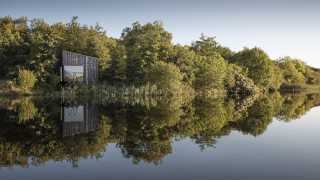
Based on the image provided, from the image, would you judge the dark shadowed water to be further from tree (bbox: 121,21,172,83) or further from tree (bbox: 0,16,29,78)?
tree (bbox: 121,21,172,83)

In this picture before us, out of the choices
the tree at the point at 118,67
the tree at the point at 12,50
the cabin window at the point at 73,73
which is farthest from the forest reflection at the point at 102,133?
the tree at the point at 118,67

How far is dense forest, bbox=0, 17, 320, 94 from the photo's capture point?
169ft

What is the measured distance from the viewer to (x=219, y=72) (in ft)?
208

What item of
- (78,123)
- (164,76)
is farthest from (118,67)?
(78,123)

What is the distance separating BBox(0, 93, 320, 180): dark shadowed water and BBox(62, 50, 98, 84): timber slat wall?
26.3m

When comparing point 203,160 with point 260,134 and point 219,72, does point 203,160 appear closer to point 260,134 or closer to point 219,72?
point 260,134

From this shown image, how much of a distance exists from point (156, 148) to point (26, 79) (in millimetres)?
35612

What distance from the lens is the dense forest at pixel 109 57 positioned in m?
51.5

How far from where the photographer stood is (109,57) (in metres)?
55.2

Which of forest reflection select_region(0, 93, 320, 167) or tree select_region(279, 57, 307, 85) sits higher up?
tree select_region(279, 57, 307, 85)

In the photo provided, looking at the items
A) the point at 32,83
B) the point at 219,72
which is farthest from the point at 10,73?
the point at 219,72

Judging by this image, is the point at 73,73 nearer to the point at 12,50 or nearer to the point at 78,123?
the point at 12,50

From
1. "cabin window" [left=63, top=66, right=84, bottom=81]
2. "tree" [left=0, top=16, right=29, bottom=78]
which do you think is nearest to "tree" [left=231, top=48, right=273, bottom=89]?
"cabin window" [left=63, top=66, right=84, bottom=81]

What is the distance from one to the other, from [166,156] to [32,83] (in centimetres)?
3755
